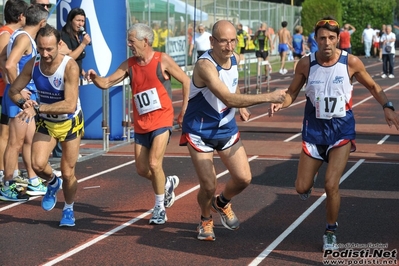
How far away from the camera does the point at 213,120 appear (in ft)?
26.0

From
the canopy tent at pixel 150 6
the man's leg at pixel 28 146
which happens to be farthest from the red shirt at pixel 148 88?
the canopy tent at pixel 150 6

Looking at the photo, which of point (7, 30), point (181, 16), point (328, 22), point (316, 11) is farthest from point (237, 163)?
point (316, 11)

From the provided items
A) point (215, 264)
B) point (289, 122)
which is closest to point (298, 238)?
point (215, 264)

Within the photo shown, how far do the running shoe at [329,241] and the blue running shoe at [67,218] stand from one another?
264 cm

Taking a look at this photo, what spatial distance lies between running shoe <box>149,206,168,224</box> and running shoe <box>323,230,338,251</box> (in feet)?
6.14

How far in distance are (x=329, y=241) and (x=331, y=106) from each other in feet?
3.83

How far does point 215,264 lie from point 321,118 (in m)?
1.59

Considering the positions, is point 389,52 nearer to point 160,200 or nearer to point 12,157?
point 12,157

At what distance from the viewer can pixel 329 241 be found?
7496 millimetres

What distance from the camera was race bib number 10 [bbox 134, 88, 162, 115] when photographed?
8.74 meters

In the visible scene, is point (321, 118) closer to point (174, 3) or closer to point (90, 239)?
point (90, 239)

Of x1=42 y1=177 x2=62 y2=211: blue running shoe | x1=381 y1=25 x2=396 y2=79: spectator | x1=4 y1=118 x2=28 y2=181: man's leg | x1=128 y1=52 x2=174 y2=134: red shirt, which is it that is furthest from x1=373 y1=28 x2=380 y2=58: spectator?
x1=42 y1=177 x2=62 y2=211: blue running shoe

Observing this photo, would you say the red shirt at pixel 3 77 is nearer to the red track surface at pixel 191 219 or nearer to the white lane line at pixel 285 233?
the red track surface at pixel 191 219

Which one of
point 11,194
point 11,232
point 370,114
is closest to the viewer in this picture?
point 11,232
